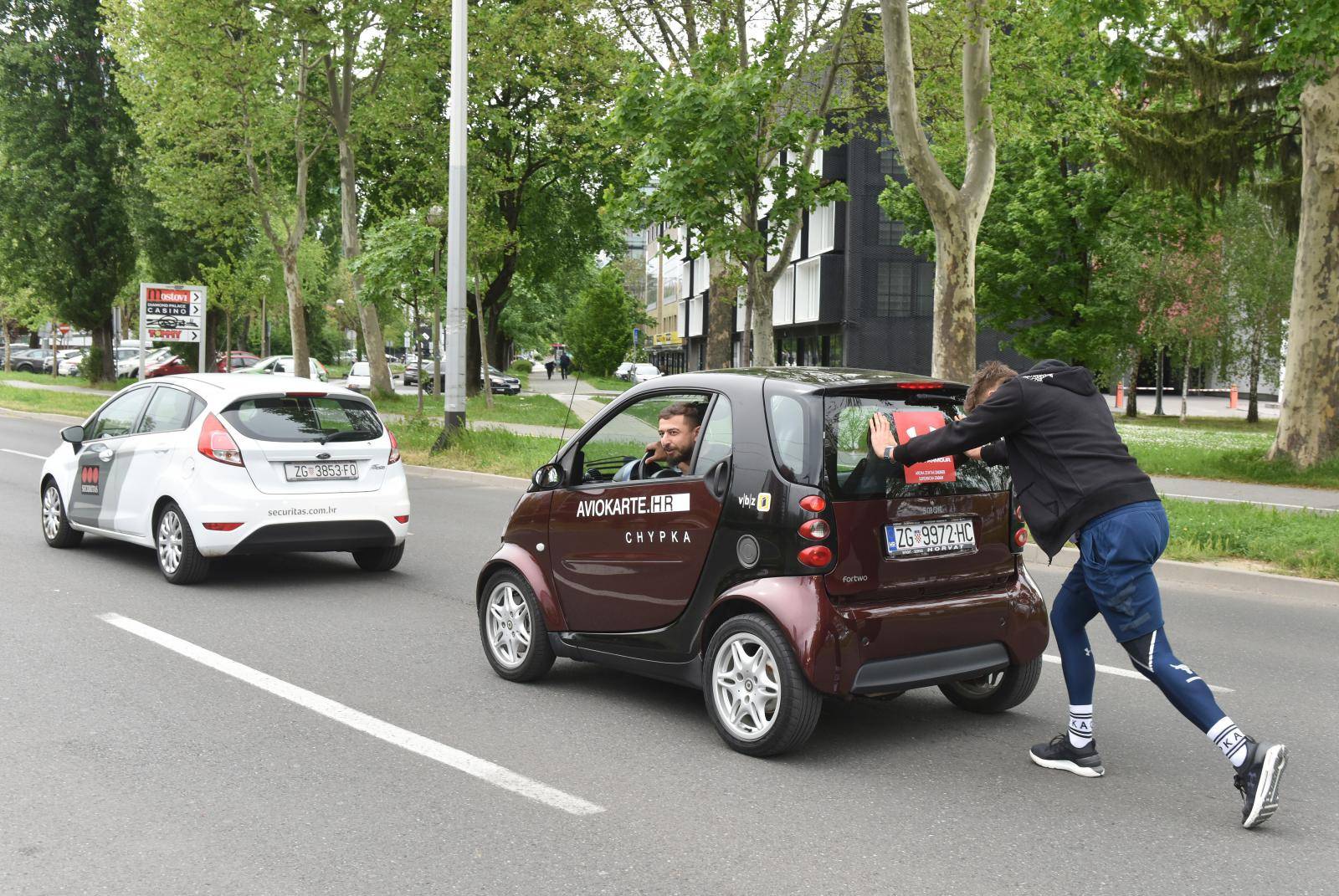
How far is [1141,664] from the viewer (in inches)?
182

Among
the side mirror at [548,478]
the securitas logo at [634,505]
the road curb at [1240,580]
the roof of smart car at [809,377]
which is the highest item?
the roof of smart car at [809,377]

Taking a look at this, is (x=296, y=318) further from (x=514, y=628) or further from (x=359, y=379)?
(x=514, y=628)

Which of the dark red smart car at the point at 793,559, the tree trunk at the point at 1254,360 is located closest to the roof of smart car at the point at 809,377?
the dark red smart car at the point at 793,559

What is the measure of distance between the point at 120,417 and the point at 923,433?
741 cm

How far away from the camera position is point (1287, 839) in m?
4.23

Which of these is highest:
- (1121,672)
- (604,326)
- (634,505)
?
(604,326)

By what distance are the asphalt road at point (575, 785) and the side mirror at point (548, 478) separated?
1.01 metres

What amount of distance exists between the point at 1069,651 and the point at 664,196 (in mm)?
13268

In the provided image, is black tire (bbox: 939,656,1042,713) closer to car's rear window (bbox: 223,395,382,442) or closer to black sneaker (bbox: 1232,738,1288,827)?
black sneaker (bbox: 1232,738,1288,827)

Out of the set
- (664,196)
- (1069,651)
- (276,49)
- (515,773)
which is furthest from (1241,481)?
(276,49)

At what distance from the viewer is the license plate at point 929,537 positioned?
502cm

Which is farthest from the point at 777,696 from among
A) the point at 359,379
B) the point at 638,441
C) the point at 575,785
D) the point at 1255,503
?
the point at 359,379

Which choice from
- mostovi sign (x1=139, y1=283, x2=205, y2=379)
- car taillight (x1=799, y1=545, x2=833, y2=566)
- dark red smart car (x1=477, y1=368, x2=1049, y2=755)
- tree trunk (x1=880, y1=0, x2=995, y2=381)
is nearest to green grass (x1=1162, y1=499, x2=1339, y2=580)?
tree trunk (x1=880, y1=0, x2=995, y2=381)

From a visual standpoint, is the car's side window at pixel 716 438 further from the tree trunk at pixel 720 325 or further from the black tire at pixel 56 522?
the tree trunk at pixel 720 325
